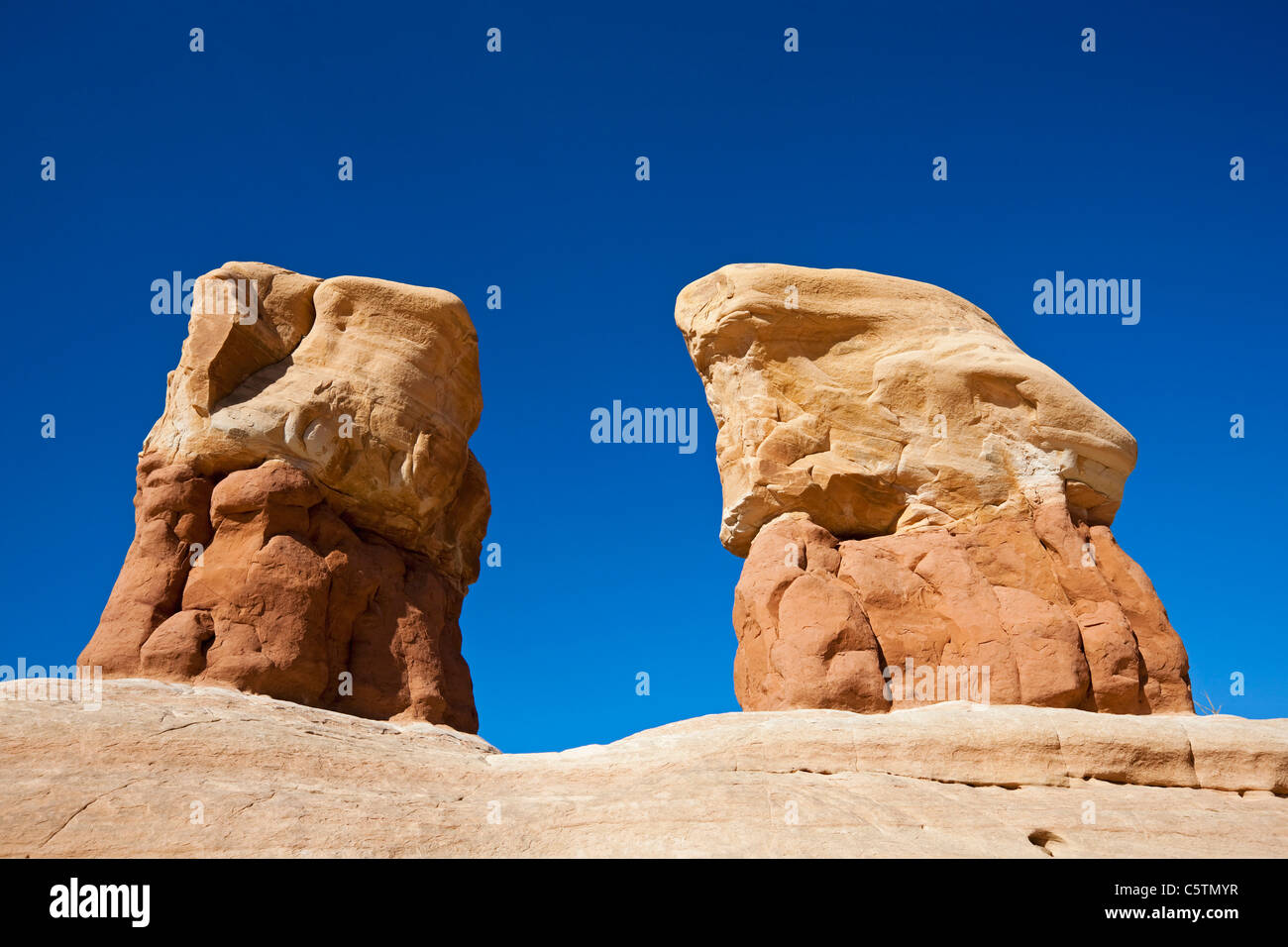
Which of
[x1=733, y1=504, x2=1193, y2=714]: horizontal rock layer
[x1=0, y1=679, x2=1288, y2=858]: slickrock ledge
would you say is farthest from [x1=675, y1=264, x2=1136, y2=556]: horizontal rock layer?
[x1=0, y1=679, x2=1288, y2=858]: slickrock ledge

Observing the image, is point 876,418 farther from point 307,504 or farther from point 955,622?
point 307,504

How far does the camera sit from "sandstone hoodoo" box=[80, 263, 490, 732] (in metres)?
20.0

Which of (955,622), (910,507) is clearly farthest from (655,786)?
(910,507)

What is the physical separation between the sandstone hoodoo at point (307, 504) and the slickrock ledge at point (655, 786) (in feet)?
11.1

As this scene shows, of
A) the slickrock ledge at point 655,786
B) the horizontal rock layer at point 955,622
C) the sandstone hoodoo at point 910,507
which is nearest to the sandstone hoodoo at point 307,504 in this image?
the slickrock ledge at point 655,786

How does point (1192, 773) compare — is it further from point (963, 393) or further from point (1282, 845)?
point (963, 393)

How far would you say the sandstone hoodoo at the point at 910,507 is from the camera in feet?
62.8

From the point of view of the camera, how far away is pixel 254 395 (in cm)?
2197

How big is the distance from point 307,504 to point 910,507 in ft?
33.2

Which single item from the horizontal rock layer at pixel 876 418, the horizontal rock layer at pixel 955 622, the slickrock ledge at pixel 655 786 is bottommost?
the slickrock ledge at pixel 655 786

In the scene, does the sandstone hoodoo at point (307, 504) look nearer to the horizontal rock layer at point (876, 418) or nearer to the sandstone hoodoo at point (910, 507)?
the sandstone hoodoo at point (910, 507)

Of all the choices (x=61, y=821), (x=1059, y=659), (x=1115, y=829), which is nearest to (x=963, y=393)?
(x=1059, y=659)

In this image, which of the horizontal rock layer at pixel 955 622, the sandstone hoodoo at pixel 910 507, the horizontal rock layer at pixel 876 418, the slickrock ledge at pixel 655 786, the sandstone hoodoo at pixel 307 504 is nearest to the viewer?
the slickrock ledge at pixel 655 786

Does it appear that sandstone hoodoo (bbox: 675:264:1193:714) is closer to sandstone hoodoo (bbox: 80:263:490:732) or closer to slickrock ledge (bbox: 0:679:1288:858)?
slickrock ledge (bbox: 0:679:1288:858)
